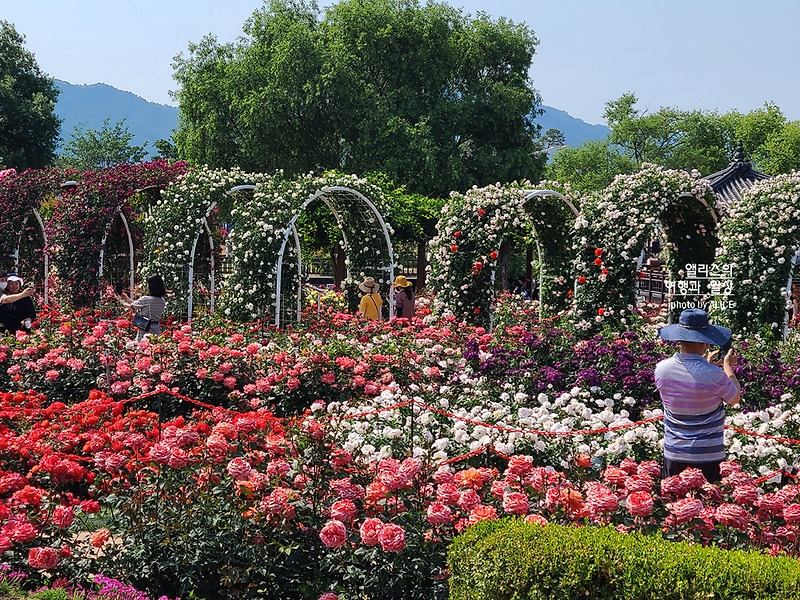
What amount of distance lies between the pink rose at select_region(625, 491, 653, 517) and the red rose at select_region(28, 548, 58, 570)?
2.52 metres

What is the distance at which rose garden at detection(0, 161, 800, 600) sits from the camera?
11.1 ft

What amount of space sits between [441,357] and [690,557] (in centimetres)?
477

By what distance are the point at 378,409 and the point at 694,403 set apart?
2.33 meters

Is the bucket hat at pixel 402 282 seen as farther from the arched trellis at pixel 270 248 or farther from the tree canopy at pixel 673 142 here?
the tree canopy at pixel 673 142

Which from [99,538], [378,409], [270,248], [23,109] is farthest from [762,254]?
[23,109]

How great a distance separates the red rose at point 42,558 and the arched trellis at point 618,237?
6.88m

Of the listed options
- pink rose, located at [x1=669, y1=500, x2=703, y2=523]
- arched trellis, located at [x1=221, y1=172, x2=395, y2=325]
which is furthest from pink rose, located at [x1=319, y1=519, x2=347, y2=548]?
arched trellis, located at [x1=221, y1=172, x2=395, y2=325]

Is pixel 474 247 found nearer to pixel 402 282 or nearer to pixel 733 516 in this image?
pixel 402 282

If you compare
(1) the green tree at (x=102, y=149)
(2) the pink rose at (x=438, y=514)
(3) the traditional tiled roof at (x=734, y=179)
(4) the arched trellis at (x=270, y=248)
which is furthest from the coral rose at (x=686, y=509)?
(1) the green tree at (x=102, y=149)

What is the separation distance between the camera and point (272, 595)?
346 centimetres

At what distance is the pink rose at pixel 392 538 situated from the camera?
3.18 meters

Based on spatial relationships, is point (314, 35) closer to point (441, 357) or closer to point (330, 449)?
point (441, 357)

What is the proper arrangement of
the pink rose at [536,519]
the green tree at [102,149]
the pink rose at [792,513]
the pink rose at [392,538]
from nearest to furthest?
the pink rose at [392,538] → the pink rose at [536,519] → the pink rose at [792,513] → the green tree at [102,149]

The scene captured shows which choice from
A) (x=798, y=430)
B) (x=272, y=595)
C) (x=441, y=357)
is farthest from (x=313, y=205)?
(x=272, y=595)
